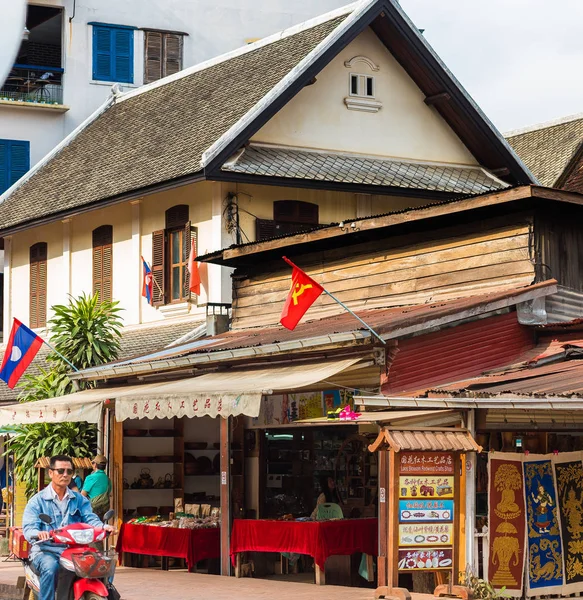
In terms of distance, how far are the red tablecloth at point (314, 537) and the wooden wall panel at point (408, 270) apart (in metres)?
3.21

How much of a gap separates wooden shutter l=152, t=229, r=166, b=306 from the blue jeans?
44.7 ft

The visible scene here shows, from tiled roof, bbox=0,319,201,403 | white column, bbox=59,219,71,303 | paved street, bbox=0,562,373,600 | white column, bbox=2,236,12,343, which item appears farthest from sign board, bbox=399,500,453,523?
white column, bbox=2,236,12,343

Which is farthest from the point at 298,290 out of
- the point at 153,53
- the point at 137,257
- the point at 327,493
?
the point at 153,53

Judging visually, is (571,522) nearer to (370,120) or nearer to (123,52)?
(370,120)

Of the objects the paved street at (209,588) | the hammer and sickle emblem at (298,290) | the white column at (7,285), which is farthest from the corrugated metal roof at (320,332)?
the white column at (7,285)

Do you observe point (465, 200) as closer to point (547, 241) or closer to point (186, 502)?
point (547, 241)

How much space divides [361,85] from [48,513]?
1493 cm

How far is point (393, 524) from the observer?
46.3ft

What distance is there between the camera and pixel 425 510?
14445mm

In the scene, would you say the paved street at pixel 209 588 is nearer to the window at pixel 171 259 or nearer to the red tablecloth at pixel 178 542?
the red tablecloth at pixel 178 542

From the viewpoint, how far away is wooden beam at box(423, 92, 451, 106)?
25203 millimetres

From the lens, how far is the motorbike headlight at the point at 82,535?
37.8 feet

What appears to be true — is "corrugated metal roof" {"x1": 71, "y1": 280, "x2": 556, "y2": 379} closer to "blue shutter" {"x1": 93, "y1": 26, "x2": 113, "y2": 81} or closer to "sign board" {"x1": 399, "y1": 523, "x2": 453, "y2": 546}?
"sign board" {"x1": 399, "y1": 523, "x2": 453, "y2": 546}

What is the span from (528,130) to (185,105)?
364 inches
